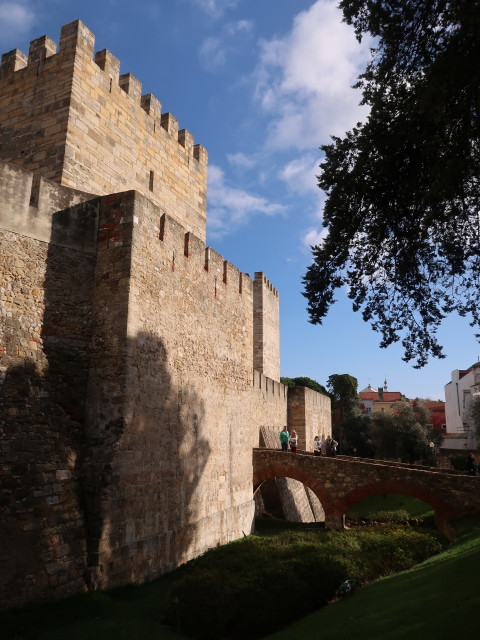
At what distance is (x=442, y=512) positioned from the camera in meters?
13.6

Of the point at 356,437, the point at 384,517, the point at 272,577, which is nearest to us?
the point at 272,577

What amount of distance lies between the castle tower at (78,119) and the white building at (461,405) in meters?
34.4

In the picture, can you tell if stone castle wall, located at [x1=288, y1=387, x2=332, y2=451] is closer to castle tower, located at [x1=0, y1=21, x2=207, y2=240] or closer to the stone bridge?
the stone bridge

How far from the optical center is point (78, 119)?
10.8 m

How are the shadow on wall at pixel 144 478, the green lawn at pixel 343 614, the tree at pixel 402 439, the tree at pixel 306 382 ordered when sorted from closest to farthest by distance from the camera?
the green lawn at pixel 343 614, the shadow on wall at pixel 144 478, the tree at pixel 402 439, the tree at pixel 306 382

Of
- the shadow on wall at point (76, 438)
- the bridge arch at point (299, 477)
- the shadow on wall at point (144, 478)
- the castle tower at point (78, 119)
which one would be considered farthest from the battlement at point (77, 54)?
the bridge arch at point (299, 477)

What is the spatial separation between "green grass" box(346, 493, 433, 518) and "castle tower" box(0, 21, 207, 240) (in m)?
16.0

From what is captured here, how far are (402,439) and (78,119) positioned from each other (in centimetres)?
2885

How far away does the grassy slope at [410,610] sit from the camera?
4952mm

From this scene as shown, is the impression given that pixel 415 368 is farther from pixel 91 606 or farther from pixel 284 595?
pixel 91 606

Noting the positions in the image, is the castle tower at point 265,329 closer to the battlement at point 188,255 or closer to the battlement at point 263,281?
the battlement at point 263,281

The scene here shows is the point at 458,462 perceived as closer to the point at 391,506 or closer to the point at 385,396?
the point at 391,506

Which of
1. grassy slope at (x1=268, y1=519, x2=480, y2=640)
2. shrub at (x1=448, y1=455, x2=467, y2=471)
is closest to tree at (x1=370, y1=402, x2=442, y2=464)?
shrub at (x1=448, y1=455, x2=467, y2=471)

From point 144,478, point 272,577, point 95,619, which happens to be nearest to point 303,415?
point 144,478
